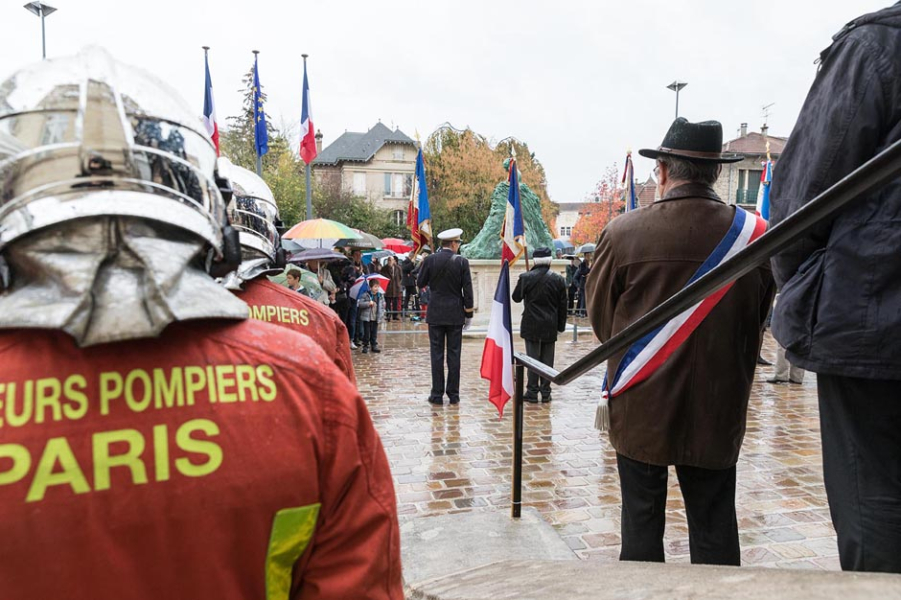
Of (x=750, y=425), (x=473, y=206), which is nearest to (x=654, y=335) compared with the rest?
(x=750, y=425)

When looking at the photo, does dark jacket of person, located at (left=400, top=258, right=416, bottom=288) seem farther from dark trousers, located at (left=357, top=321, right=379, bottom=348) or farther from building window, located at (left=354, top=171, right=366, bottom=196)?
building window, located at (left=354, top=171, right=366, bottom=196)

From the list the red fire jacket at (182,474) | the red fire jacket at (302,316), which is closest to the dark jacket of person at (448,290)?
the red fire jacket at (302,316)

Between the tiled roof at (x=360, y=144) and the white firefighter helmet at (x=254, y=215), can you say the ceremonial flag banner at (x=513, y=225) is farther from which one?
the tiled roof at (x=360, y=144)

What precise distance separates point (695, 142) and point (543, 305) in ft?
18.4

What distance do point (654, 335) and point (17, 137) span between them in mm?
2270

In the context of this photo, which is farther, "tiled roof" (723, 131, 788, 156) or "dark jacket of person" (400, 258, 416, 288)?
"tiled roof" (723, 131, 788, 156)

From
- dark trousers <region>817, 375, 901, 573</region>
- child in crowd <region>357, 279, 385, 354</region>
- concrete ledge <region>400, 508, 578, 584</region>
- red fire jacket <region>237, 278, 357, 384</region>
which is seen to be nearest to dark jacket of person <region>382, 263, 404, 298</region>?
child in crowd <region>357, 279, 385, 354</region>

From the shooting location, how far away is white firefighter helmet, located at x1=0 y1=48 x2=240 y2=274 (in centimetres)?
110

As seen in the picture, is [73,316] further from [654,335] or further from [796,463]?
[796,463]

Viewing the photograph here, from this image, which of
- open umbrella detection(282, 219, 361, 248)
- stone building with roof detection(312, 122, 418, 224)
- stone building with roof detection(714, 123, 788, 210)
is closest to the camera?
open umbrella detection(282, 219, 361, 248)

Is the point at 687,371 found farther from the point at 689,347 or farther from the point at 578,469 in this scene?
the point at 578,469

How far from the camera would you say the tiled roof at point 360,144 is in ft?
189

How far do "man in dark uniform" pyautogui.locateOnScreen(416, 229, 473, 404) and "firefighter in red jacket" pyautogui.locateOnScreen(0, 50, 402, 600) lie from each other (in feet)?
23.0

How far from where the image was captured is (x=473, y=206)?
41.2 meters
